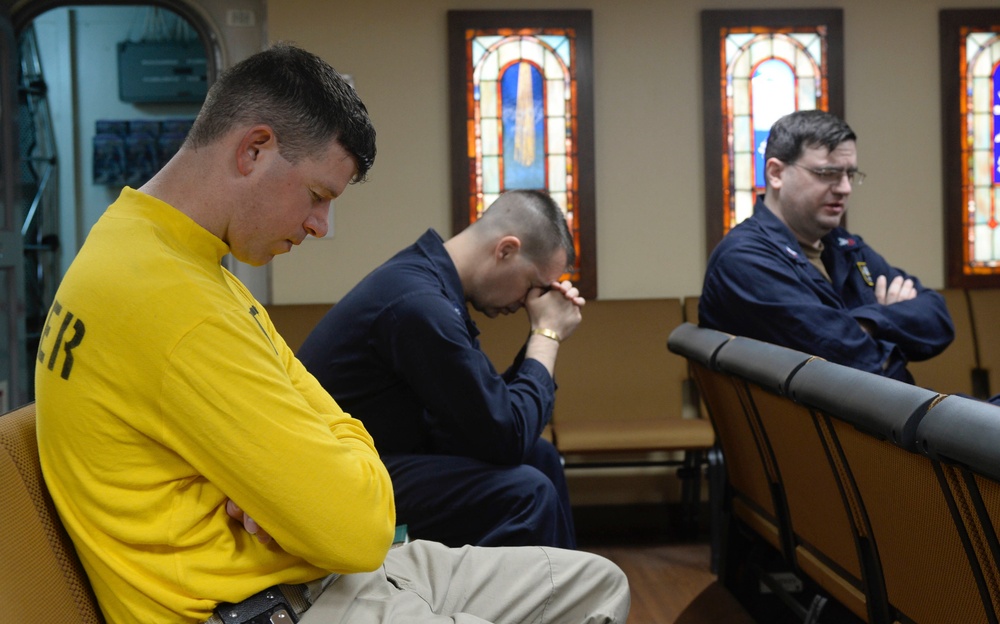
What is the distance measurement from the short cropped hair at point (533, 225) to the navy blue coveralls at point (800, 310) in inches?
25.1

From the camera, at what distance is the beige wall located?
14.5 ft

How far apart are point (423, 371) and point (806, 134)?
1.55m

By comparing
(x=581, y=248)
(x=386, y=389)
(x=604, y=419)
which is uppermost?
(x=581, y=248)

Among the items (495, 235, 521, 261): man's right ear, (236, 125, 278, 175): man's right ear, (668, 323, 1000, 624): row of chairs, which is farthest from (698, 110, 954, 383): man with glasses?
(236, 125, 278, 175): man's right ear

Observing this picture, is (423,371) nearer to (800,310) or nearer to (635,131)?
(800,310)

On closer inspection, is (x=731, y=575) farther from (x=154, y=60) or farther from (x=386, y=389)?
(x=154, y=60)

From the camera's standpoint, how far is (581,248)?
4.48m

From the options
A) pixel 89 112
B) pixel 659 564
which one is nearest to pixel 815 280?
pixel 659 564

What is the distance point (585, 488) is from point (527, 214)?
2.27m

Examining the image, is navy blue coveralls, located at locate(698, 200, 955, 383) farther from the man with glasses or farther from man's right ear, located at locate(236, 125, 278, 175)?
man's right ear, located at locate(236, 125, 278, 175)

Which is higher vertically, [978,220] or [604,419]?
[978,220]

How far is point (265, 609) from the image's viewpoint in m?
1.14

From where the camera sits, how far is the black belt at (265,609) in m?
1.11

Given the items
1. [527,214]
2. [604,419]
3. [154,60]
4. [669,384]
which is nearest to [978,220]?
[669,384]
